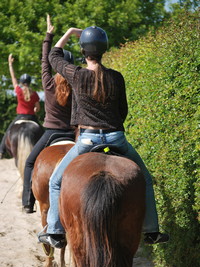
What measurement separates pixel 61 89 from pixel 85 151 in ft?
4.83


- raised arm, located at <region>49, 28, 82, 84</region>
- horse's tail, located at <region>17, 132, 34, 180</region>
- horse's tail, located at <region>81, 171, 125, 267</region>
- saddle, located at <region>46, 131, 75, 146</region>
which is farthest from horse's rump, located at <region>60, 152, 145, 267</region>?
horse's tail, located at <region>17, 132, 34, 180</region>

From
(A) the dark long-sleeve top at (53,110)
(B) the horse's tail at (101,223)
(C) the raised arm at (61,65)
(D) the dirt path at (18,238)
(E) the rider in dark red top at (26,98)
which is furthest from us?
(E) the rider in dark red top at (26,98)

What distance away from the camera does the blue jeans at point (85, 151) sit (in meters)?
3.66

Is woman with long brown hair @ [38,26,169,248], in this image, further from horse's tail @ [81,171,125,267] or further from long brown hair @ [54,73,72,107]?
long brown hair @ [54,73,72,107]

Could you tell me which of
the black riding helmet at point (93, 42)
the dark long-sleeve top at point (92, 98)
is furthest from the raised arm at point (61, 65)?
the black riding helmet at point (93, 42)

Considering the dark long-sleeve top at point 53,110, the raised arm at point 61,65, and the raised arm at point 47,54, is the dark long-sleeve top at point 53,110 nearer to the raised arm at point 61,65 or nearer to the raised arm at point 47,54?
the raised arm at point 47,54

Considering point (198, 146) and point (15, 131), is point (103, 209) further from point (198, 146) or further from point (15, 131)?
point (15, 131)

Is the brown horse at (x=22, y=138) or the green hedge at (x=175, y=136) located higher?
the green hedge at (x=175, y=136)

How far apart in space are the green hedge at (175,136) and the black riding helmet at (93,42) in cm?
109

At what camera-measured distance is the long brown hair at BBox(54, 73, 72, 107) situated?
4922 millimetres

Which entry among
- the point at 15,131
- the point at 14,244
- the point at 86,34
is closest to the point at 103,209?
the point at 86,34

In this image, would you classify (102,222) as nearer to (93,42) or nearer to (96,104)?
(96,104)

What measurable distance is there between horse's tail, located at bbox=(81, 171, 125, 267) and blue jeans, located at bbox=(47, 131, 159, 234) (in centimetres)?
59

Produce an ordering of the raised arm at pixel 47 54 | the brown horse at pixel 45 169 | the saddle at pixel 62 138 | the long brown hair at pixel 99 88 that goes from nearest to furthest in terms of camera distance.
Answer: the long brown hair at pixel 99 88 < the raised arm at pixel 47 54 < the brown horse at pixel 45 169 < the saddle at pixel 62 138
